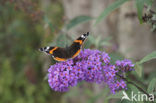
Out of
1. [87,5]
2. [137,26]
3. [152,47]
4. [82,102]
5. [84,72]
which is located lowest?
[84,72]

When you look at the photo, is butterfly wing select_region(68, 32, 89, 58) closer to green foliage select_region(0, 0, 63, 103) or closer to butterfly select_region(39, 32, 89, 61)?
butterfly select_region(39, 32, 89, 61)

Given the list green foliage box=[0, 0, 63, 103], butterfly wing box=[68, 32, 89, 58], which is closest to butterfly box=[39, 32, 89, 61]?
butterfly wing box=[68, 32, 89, 58]

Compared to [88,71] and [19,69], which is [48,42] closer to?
[19,69]

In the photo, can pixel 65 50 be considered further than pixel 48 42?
No

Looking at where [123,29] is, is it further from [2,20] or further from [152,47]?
[2,20]

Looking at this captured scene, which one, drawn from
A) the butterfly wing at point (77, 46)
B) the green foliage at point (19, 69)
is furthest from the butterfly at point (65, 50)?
the green foliage at point (19, 69)

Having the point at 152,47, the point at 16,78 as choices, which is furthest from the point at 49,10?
the point at 152,47

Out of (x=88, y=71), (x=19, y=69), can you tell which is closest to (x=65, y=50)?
(x=88, y=71)

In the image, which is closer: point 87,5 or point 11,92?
point 87,5

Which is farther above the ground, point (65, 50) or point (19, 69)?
point (19, 69)
